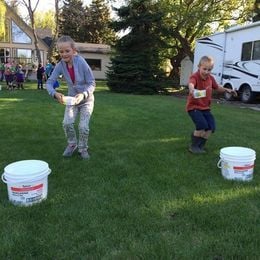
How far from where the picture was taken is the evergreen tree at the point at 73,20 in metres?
50.3

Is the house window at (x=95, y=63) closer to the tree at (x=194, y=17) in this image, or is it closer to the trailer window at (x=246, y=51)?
the tree at (x=194, y=17)

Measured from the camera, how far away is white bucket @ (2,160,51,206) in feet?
13.0

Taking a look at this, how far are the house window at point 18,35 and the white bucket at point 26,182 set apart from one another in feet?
147

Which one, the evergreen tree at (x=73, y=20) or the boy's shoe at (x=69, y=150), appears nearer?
the boy's shoe at (x=69, y=150)

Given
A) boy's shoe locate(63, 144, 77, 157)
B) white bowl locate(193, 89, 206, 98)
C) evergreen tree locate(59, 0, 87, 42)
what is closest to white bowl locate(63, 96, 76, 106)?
boy's shoe locate(63, 144, 77, 157)

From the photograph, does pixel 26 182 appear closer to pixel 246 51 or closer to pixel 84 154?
pixel 84 154

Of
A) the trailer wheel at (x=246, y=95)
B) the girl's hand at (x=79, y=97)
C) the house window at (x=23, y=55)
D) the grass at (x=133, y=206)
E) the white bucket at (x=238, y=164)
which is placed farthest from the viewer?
the house window at (x=23, y=55)

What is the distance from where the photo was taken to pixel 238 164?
4.82 m

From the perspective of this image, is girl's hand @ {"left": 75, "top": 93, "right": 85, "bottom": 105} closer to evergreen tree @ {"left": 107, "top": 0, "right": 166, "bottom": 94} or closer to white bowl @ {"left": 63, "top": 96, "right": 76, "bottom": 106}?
white bowl @ {"left": 63, "top": 96, "right": 76, "bottom": 106}

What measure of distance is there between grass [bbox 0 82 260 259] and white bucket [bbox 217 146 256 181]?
106 millimetres

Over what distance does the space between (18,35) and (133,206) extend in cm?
4552

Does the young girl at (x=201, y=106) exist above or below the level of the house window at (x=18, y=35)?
below

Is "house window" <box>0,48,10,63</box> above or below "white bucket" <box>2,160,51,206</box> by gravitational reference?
above

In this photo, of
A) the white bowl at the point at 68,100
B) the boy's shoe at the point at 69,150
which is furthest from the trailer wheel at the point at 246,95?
the white bowl at the point at 68,100
